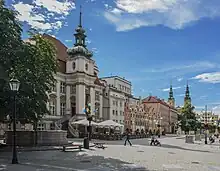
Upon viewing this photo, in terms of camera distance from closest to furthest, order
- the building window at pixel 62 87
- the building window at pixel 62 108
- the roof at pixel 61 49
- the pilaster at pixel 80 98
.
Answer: the building window at pixel 62 108 < the pilaster at pixel 80 98 < the building window at pixel 62 87 < the roof at pixel 61 49

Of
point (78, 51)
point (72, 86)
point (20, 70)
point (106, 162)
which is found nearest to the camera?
point (106, 162)

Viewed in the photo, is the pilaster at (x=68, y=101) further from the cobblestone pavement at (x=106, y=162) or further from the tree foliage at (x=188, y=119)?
the tree foliage at (x=188, y=119)

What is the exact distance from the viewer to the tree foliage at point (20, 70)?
20.0 meters

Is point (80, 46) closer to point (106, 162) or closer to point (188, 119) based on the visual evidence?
point (106, 162)

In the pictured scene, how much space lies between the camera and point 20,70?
73.4 ft

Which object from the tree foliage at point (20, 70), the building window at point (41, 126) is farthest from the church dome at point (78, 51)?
the tree foliage at point (20, 70)

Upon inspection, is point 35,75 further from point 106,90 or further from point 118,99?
point 118,99

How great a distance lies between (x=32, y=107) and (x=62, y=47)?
A: 4500 cm

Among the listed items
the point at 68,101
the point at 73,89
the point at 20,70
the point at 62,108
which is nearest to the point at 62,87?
the point at 73,89

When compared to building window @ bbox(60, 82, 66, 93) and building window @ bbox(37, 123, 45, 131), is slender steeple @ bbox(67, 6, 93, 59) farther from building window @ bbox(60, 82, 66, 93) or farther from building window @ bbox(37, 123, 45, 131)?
building window @ bbox(37, 123, 45, 131)

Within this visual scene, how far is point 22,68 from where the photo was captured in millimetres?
22562

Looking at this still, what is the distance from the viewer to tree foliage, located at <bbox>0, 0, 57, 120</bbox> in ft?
65.8

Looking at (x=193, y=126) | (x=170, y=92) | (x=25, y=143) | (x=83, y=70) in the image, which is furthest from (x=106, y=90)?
(x=170, y=92)

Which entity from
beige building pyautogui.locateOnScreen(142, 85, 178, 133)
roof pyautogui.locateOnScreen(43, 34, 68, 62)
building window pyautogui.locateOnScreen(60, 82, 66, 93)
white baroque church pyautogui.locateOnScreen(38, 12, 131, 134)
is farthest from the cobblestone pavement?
beige building pyautogui.locateOnScreen(142, 85, 178, 133)
